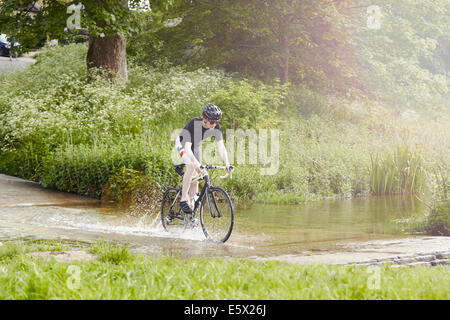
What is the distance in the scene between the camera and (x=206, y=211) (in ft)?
28.7

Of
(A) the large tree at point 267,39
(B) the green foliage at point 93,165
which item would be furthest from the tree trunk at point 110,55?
(B) the green foliage at point 93,165

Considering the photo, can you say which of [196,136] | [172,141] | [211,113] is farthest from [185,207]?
[172,141]

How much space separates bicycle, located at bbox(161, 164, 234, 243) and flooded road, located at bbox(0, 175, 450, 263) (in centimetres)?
18

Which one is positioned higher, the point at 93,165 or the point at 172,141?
the point at 172,141

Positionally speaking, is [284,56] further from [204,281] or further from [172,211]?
[204,281]

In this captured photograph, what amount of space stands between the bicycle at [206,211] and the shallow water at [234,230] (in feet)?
0.59

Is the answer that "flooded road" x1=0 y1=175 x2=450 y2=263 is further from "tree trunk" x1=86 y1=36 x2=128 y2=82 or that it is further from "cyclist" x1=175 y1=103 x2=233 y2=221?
"tree trunk" x1=86 y1=36 x2=128 y2=82

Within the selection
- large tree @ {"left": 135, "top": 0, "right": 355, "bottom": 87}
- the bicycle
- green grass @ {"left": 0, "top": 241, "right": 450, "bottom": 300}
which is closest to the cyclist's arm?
the bicycle

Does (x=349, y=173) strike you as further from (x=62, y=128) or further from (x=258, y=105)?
(x=62, y=128)

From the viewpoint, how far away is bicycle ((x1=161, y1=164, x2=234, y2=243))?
327 inches

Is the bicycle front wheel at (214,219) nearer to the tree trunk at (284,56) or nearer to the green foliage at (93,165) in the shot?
Result: the green foliage at (93,165)

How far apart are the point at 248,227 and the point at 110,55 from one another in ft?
39.4

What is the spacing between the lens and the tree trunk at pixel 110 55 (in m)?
20.0
